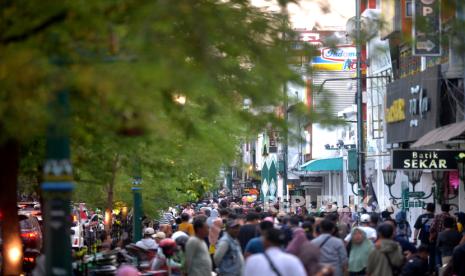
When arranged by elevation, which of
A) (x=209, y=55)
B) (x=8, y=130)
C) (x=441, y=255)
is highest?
(x=209, y=55)

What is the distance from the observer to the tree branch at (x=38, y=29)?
918 cm

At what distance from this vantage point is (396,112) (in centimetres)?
3384

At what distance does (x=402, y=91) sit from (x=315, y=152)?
33934 millimetres

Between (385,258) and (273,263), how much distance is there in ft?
16.5

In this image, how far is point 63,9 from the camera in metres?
9.00

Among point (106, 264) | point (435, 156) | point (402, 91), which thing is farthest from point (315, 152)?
point (106, 264)

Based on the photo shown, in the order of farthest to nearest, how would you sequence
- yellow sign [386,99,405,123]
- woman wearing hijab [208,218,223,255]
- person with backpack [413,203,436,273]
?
yellow sign [386,99,405,123] → person with backpack [413,203,436,273] → woman wearing hijab [208,218,223,255]

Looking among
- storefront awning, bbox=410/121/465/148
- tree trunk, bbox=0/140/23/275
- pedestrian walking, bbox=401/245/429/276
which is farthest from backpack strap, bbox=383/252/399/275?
storefront awning, bbox=410/121/465/148

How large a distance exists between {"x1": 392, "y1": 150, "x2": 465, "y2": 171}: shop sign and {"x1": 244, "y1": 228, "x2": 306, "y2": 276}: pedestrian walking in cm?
1621

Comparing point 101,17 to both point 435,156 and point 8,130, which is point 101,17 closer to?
point 8,130

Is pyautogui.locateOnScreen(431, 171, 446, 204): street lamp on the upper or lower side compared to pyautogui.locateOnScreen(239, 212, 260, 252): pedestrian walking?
upper

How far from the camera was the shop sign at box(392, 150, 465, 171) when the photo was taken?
1037 inches

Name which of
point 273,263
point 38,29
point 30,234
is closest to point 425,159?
point 30,234

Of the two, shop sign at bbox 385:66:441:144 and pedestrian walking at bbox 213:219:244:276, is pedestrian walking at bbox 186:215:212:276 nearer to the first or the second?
pedestrian walking at bbox 213:219:244:276
